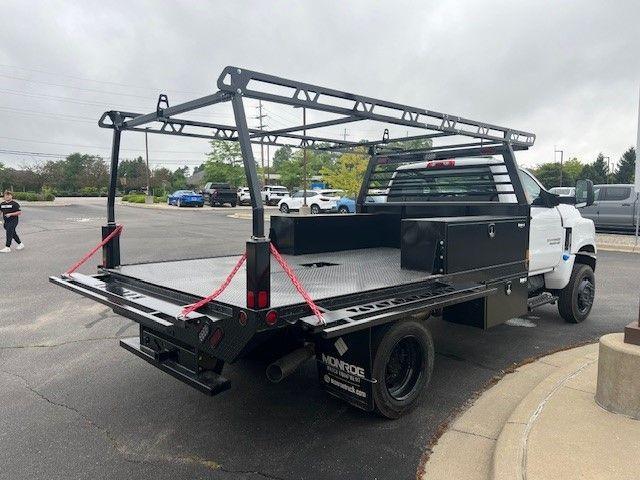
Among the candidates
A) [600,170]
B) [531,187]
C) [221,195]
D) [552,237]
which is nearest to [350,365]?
[552,237]

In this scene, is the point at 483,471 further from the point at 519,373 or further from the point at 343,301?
the point at 519,373

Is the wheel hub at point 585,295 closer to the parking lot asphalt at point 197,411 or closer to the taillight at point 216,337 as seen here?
the parking lot asphalt at point 197,411

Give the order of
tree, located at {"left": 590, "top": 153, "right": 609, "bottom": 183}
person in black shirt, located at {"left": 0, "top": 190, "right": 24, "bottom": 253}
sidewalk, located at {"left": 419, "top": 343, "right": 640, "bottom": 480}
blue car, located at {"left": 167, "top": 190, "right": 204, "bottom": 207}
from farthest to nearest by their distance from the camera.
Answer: tree, located at {"left": 590, "top": 153, "right": 609, "bottom": 183}, blue car, located at {"left": 167, "top": 190, "right": 204, "bottom": 207}, person in black shirt, located at {"left": 0, "top": 190, "right": 24, "bottom": 253}, sidewalk, located at {"left": 419, "top": 343, "right": 640, "bottom": 480}

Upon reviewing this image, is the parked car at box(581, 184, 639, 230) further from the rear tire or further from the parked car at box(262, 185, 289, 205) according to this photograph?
the parked car at box(262, 185, 289, 205)

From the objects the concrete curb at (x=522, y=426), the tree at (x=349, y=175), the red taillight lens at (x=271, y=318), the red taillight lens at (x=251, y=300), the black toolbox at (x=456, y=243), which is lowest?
the concrete curb at (x=522, y=426)

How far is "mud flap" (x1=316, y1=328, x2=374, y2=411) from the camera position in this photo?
11.1 ft

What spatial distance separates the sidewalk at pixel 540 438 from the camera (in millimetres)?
2859

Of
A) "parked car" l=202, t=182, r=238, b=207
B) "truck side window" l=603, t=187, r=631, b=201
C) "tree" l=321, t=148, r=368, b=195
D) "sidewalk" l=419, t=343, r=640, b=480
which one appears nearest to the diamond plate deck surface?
"sidewalk" l=419, t=343, r=640, b=480

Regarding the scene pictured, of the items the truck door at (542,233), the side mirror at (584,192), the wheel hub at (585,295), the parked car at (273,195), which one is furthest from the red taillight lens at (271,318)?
the parked car at (273,195)

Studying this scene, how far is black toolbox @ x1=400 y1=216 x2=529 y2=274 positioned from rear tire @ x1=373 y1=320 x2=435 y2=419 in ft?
1.99

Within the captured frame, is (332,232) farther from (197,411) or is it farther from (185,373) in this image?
(185,373)

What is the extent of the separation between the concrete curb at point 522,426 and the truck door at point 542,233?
3.94 feet

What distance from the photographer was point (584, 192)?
544 cm

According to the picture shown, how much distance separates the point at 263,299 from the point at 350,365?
98 cm
